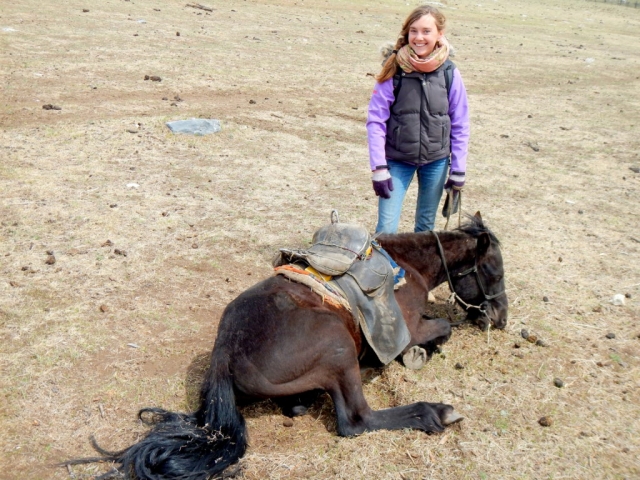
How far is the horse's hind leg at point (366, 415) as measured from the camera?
144 inches

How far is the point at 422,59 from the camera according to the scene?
4.62m

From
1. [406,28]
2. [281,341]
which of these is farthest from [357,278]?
[406,28]

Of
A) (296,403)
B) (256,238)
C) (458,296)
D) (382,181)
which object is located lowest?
(296,403)

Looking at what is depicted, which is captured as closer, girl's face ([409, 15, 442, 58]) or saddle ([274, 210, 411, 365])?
saddle ([274, 210, 411, 365])

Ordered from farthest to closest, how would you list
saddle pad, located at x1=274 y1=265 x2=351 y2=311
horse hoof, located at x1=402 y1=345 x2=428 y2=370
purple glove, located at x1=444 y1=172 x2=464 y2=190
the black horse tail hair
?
purple glove, located at x1=444 y1=172 x2=464 y2=190
horse hoof, located at x1=402 y1=345 x2=428 y2=370
saddle pad, located at x1=274 y1=265 x2=351 y2=311
the black horse tail hair

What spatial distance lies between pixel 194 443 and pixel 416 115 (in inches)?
120

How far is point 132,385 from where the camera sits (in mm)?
4047

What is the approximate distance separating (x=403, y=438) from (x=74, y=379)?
2.30 meters

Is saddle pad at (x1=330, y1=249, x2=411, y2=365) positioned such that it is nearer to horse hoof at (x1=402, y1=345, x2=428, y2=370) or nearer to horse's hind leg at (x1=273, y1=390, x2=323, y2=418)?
horse hoof at (x1=402, y1=345, x2=428, y2=370)

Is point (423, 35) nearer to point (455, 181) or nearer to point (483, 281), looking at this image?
point (455, 181)

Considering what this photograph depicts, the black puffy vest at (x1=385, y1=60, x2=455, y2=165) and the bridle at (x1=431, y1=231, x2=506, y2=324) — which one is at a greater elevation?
the black puffy vest at (x1=385, y1=60, x2=455, y2=165)

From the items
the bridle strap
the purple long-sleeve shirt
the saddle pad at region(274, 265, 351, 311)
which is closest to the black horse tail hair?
the saddle pad at region(274, 265, 351, 311)

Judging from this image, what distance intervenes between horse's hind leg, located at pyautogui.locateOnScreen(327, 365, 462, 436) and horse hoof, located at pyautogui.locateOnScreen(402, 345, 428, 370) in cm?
62

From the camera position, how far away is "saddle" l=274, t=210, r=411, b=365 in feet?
12.9
